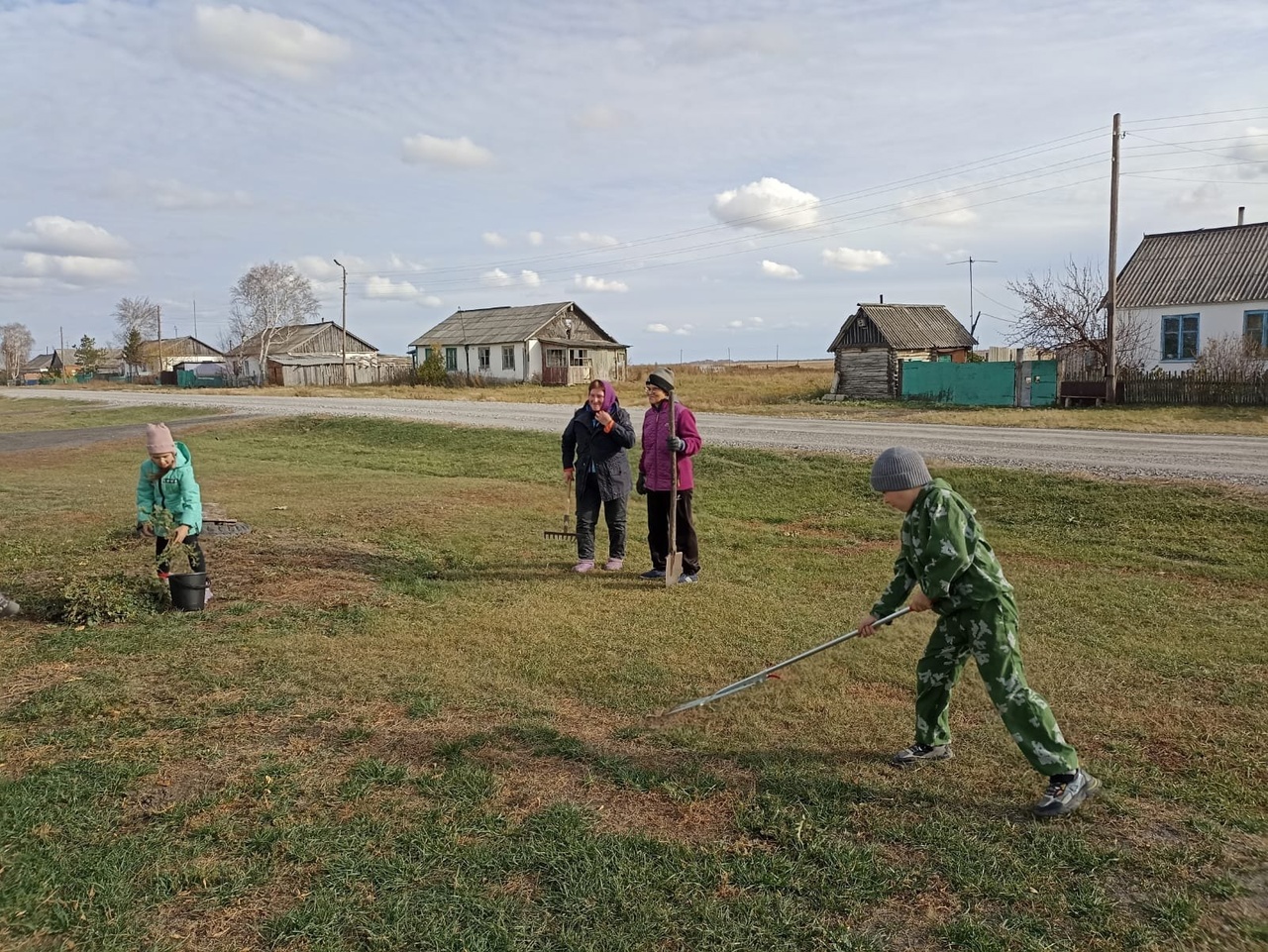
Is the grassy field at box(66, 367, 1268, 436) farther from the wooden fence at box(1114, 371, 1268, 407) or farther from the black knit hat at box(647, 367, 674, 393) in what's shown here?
the black knit hat at box(647, 367, 674, 393)

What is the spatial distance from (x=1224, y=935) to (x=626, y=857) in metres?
2.16

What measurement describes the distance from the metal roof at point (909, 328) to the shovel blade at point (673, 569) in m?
30.8

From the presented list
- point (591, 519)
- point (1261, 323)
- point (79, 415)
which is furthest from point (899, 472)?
point (79, 415)

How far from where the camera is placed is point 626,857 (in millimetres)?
3711

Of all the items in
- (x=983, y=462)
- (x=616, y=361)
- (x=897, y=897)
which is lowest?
(x=897, y=897)

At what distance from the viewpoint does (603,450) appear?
8.61 meters

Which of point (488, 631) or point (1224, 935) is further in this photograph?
point (488, 631)

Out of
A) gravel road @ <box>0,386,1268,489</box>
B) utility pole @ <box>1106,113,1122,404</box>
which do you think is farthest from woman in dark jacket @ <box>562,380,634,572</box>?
utility pole @ <box>1106,113,1122,404</box>

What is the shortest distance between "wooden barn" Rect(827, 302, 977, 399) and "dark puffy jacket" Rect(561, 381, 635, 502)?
29.5 metres

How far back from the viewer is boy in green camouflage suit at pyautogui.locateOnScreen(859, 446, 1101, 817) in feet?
13.3

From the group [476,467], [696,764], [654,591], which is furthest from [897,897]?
[476,467]

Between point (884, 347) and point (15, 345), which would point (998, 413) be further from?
point (15, 345)

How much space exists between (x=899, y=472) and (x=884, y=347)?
1351 inches

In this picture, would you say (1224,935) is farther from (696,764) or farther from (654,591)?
(654,591)
